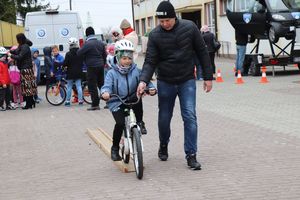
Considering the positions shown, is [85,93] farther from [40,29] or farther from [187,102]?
[187,102]

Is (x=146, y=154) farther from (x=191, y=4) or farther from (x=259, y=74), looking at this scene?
(x=191, y=4)

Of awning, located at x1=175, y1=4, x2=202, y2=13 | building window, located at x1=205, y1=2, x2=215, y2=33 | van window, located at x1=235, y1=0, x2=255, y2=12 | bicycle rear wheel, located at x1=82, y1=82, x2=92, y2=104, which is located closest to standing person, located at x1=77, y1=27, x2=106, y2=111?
bicycle rear wheel, located at x1=82, y1=82, x2=92, y2=104

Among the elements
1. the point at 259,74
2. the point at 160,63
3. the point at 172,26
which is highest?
the point at 172,26

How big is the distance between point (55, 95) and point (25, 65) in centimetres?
134

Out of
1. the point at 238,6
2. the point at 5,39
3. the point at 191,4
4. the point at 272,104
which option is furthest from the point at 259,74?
the point at 191,4

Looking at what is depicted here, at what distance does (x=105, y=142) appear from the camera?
27.6 feet

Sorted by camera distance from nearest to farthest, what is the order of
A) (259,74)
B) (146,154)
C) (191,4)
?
(146,154), (259,74), (191,4)

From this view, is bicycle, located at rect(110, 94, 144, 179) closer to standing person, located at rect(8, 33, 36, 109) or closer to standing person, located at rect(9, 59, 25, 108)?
standing person, located at rect(8, 33, 36, 109)

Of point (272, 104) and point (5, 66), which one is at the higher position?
point (5, 66)

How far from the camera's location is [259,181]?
587 cm

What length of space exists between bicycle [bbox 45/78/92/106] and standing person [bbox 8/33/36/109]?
2.53 feet

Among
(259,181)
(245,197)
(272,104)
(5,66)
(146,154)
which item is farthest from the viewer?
(5,66)

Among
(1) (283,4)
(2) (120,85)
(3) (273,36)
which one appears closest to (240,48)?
(3) (273,36)

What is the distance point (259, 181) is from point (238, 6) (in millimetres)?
14831
